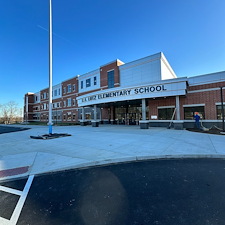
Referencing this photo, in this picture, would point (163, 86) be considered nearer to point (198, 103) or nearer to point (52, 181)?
point (198, 103)

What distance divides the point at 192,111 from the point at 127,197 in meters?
17.7

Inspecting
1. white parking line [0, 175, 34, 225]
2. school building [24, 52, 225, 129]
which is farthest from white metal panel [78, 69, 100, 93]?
white parking line [0, 175, 34, 225]

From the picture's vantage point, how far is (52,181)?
12.9 ft

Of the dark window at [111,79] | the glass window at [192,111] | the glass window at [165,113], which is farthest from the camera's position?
the dark window at [111,79]

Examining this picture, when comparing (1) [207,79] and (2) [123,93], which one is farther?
(2) [123,93]

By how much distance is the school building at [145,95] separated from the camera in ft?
52.7

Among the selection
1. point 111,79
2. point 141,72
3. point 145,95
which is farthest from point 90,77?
point 145,95

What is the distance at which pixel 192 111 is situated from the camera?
683 inches

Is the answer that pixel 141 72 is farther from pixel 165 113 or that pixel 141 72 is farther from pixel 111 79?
pixel 165 113

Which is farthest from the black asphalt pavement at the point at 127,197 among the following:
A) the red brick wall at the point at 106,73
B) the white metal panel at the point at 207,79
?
the red brick wall at the point at 106,73

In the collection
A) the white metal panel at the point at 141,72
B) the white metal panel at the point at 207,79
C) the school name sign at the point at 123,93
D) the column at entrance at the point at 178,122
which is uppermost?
the white metal panel at the point at 141,72

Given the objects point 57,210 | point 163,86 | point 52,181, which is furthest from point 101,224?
point 163,86

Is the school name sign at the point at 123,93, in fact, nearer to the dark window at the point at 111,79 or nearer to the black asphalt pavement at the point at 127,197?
the dark window at the point at 111,79

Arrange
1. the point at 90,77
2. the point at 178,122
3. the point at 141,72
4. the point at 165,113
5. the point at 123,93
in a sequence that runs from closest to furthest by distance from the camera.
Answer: the point at 178,122 → the point at 123,93 → the point at 165,113 → the point at 141,72 → the point at 90,77
